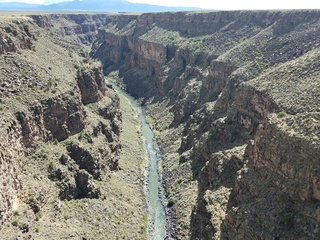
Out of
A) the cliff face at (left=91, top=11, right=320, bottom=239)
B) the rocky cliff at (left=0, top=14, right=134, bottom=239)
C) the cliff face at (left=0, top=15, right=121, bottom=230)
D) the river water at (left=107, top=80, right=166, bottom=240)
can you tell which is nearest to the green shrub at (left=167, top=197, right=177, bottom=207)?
the cliff face at (left=91, top=11, right=320, bottom=239)

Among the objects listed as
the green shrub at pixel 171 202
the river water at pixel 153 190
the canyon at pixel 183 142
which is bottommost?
the river water at pixel 153 190

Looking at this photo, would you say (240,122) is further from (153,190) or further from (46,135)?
(46,135)

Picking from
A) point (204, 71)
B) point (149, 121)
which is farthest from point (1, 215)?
point (204, 71)

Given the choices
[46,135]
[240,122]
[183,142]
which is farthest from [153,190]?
[46,135]

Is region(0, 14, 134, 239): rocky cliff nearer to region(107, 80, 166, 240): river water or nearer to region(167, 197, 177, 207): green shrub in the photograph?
region(107, 80, 166, 240): river water

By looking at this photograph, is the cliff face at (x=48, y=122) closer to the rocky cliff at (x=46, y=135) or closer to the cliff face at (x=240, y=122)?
the rocky cliff at (x=46, y=135)

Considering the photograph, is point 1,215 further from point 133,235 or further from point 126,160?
point 126,160

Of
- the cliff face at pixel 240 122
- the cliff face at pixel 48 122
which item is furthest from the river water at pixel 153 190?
the cliff face at pixel 48 122

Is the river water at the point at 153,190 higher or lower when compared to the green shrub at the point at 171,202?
lower
